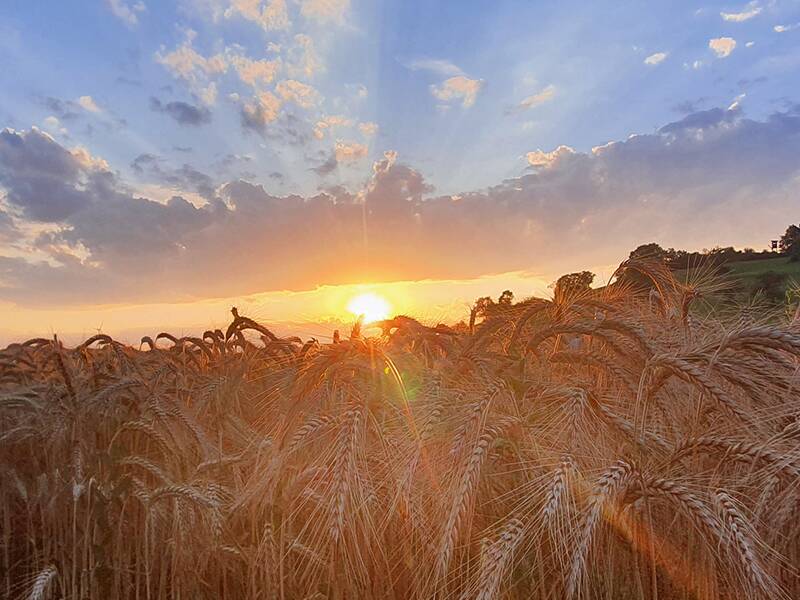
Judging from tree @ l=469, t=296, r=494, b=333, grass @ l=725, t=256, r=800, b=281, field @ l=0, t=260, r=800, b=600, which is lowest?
field @ l=0, t=260, r=800, b=600

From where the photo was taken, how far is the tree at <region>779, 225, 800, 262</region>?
118ft

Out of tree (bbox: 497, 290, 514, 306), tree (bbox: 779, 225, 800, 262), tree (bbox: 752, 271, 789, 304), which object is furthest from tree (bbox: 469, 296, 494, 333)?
tree (bbox: 779, 225, 800, 262)

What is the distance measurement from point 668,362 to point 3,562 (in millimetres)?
5075

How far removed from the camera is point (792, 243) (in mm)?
38031

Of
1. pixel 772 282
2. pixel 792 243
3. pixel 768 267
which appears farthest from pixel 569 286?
pixel 792 243

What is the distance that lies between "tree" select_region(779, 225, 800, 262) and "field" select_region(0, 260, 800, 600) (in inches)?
1515

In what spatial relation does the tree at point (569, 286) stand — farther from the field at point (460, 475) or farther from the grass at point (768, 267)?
the grass at point (768, 267)

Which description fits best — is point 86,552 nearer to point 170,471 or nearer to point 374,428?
point 170,471

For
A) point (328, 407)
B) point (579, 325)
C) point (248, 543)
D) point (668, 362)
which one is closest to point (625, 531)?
point (668, 362)

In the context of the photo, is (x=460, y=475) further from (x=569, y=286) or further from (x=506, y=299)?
(x=506, y=299)

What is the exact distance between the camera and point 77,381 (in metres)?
4.71

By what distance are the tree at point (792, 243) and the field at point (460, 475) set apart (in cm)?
3847

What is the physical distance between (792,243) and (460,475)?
44.5 metres

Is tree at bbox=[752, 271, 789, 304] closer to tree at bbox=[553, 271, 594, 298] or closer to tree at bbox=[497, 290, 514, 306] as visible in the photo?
tree at bbox=[497, 290, 514, 306]
